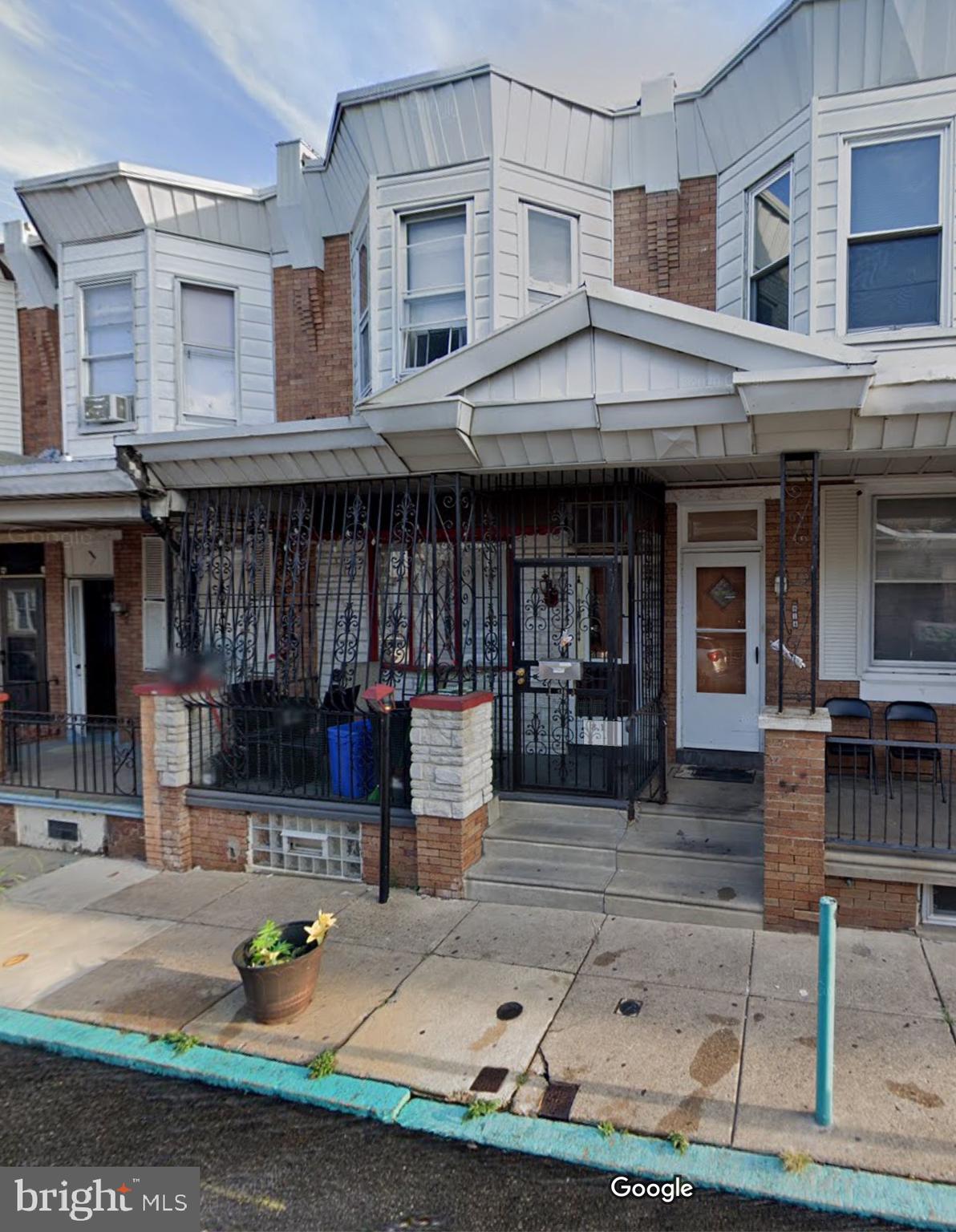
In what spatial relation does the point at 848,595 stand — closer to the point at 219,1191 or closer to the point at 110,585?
the point at 219,1191

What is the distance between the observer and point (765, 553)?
7.61 meters

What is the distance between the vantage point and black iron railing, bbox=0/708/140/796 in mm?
7816

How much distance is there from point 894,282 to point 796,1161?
639 centimetres

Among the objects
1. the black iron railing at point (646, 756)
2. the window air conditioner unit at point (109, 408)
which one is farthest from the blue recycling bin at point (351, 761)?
the window air conditioner unit at point (109, 408)

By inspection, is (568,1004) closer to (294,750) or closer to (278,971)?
(278,971)

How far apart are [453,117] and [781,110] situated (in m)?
3.05

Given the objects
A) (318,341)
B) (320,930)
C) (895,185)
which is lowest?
(320,930)

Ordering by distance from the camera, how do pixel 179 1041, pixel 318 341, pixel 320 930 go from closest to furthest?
pixel 179 1041
pixel 320 930
pixel 318 341

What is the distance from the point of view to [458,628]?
6371 mm

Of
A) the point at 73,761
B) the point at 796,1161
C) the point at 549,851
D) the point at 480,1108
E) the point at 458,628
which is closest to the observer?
the point at 796,1161

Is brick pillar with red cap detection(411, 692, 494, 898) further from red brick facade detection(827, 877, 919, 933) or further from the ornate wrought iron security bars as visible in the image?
red brick facade detection(827, 877, 919, 933)

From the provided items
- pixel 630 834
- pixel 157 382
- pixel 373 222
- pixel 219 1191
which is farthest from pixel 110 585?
pixel 219 1191

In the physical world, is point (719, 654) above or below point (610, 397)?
below

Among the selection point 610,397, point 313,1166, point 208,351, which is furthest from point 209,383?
point 313,1166
